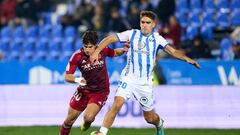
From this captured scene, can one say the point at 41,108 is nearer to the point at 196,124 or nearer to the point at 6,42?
the point at 196,124

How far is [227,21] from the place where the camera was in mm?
21953

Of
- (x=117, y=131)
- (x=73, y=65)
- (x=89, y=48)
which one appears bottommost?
(x=117, y=131)

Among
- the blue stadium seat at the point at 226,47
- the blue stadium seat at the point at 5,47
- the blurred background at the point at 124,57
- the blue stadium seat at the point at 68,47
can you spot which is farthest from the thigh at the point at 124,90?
the blue stadium seat at the point at 5,47

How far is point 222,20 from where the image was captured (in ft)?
72.0

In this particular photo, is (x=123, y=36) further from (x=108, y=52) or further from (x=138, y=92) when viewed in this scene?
(x=138, y=92)

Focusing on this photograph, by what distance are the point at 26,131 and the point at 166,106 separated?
3.35 m

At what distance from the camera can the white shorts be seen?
11570 millimetres

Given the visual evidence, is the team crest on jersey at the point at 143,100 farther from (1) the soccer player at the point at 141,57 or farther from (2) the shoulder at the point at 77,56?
(2) the shoulder at the point at 77,56

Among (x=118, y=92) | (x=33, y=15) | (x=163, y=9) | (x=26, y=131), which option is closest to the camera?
(x=118, y=92)

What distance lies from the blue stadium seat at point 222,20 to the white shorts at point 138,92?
10523 mm

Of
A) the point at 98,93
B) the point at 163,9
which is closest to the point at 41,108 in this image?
the point at 98,93

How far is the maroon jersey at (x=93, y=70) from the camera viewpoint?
11836 millimetres

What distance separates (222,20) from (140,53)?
10.8 metres

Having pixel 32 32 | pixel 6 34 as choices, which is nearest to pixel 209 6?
pixel 32 32
